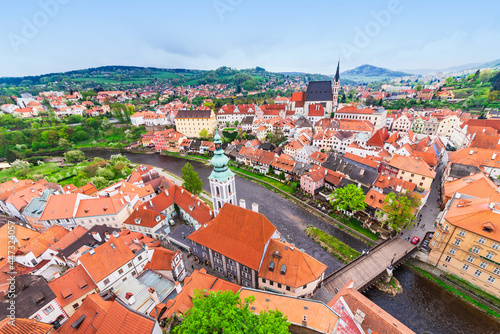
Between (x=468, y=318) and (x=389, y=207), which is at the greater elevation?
(x=389, y=207)

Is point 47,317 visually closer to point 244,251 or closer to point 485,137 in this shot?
point 244,251

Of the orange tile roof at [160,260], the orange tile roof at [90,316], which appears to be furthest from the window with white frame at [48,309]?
the orange tile roof at [160,260]

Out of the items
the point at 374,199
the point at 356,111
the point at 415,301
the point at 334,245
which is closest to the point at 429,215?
the point at 374,199

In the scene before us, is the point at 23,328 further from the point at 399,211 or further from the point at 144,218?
the point at 399,211

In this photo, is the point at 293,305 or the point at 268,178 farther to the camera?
the point at 268,178

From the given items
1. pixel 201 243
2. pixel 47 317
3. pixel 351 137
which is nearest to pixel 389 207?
pixel 201 243

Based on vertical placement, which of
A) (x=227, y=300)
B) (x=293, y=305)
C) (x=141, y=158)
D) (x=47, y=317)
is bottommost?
(x=141, y=158)
